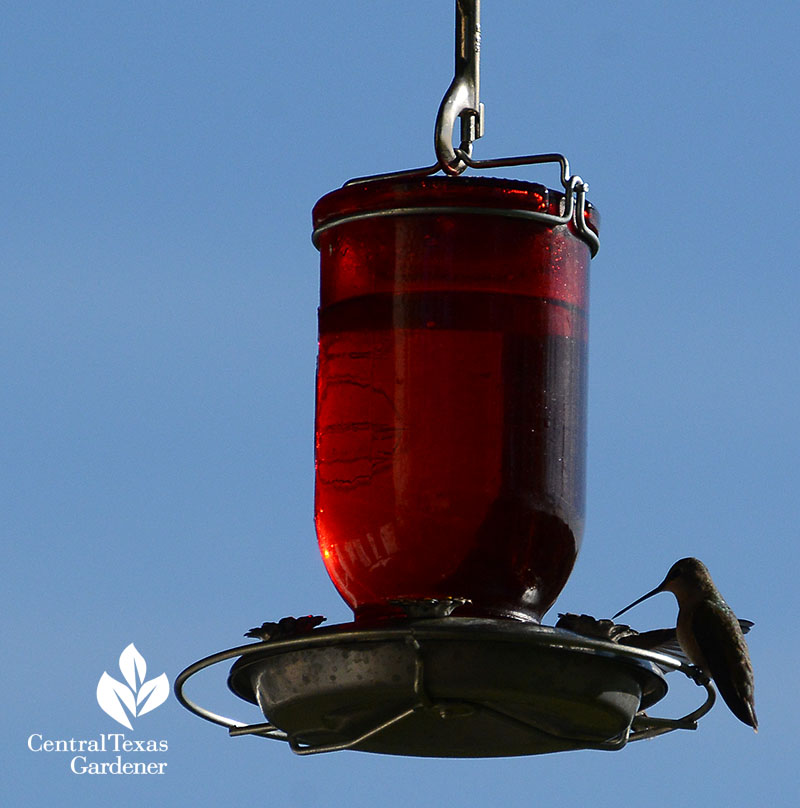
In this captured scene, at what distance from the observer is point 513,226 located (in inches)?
243

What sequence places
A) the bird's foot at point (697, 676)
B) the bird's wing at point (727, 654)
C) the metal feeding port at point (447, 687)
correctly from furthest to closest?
the bird's wing at point (727, 654), the bird's foot at point (697, 676), the metal feeding port at point (447, 687)

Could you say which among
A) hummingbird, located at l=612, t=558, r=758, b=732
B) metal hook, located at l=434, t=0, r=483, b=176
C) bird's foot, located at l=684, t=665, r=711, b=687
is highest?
metal hook, located at l=434, t=0, r=483, b=176

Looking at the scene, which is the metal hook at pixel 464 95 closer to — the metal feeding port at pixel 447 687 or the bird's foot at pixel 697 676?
the metal feeding port at pixel 447 687

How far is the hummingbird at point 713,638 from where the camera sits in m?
6.43

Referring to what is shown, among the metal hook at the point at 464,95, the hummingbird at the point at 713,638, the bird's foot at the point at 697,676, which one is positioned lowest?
the bird's foot at the point at 697,676

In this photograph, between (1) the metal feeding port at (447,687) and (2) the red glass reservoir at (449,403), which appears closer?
(1) the metal feeding port at (447,687)

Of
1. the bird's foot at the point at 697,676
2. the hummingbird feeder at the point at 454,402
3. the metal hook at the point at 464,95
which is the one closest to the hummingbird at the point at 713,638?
the bird's foot at the point at 697,676

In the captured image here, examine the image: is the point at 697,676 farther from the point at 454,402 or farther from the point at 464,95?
the point at 464,95

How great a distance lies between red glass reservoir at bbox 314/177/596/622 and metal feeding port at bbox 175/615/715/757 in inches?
18.7

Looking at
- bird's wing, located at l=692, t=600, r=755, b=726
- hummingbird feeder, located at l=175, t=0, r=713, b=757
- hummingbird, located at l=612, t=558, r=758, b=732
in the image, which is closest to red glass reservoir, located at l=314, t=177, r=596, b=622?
hummingbird feeder, located at l=175, t=0, r=713, b=757

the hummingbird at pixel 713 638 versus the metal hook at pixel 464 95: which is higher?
the metal hook at pixel 464 95

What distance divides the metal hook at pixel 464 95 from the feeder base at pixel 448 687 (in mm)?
1395

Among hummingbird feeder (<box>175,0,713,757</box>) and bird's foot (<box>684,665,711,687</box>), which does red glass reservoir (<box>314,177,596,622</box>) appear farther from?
bird's foot (<box>684,665,711,687</box>)

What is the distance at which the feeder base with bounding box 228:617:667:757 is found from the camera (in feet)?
17.5
